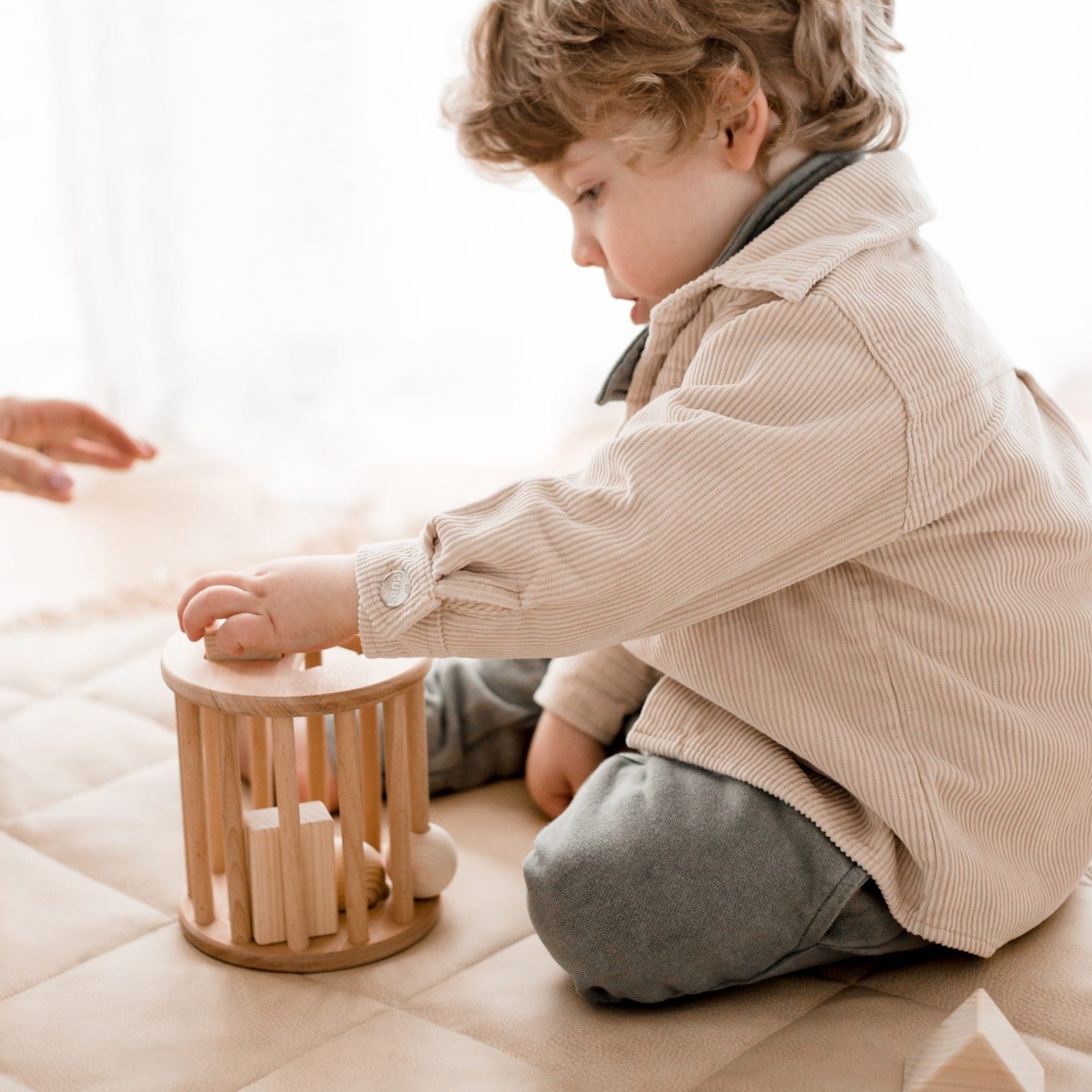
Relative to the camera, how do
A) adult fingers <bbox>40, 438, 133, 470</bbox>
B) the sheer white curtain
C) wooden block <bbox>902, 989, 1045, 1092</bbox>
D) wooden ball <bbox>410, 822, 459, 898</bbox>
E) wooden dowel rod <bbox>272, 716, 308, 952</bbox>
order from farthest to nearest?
the sheer white curtain < adult fingers <bbox>40, 438, 133, 470</bbox> < wooden ball <bbox>410, 822, 459, 898</bbox> < wooden dowel rod <bbox>272, 716, 308, 952</bbox> < wooden block <bbox>902, 989, 1045, 1092</bbox>

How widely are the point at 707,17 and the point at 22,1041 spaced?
752 mm

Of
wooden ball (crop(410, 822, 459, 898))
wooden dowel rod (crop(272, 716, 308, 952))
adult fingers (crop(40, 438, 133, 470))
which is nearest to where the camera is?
wooden dowel rod (crop(272, 716, 308, 952))

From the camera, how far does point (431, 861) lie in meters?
0.97

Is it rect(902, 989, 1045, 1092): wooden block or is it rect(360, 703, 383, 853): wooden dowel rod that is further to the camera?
rect(360, 703, 383, 853): wooden dowel rod

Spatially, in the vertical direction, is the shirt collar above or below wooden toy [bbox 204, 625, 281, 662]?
above

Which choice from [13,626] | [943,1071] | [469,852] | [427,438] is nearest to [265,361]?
[427,438]

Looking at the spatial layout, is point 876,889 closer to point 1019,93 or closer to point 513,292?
point 513,292

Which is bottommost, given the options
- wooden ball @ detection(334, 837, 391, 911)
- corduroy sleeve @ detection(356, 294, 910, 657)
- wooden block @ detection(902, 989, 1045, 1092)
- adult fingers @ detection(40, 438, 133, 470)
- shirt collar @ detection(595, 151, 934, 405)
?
wooden ball @ detection(334, 837, 391, 911)

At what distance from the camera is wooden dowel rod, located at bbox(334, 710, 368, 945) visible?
2.90ft

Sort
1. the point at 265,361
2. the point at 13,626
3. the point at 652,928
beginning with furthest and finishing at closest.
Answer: the point at 265,361, the point at 13,626, the point at 652,928

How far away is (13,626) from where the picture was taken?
1.50m

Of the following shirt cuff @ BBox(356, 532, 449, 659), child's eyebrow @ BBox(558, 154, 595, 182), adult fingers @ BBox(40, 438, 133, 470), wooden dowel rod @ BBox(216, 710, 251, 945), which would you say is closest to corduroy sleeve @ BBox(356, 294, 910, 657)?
shirt cuff @ BBox(356, 532, 449, 659)

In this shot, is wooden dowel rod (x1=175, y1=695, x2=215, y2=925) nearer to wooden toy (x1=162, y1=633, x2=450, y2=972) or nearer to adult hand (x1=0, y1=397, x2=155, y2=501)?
wooden toy (x1=162, y1=633, x2=450, y2=972)

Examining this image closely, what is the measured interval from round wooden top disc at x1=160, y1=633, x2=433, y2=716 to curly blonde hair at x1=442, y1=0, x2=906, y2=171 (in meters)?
0.38
